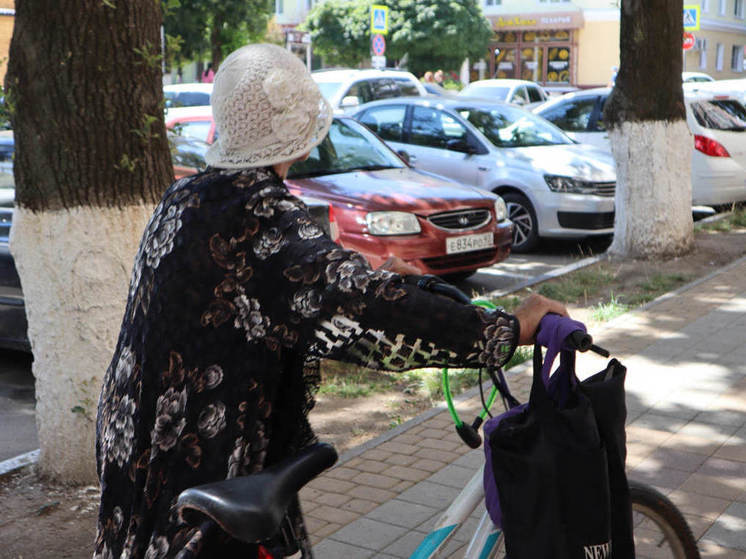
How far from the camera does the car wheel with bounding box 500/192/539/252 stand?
35.3ft

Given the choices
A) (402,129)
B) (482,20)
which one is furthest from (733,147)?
(482,20)

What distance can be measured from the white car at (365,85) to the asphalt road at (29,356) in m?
7.16

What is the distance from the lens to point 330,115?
217 cm

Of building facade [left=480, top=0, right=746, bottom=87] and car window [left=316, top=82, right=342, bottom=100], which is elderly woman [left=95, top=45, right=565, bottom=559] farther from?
building facade [left=480, top=0, right=746, bottom=87]

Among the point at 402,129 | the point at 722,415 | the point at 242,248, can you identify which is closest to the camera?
the point at 242,248

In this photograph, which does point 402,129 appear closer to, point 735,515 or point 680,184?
point 680,184

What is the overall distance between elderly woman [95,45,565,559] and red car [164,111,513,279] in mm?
5776

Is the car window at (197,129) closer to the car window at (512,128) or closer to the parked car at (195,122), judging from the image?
the parked car at (195,122)

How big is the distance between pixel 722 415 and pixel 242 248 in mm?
4010

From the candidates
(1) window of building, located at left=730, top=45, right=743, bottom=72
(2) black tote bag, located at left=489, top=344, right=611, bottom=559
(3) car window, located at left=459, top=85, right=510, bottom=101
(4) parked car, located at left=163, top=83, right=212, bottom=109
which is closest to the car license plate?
(2) black tote bag, located at left=489, top=344, right=611, bottom=559

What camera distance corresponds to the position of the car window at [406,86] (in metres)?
19.8

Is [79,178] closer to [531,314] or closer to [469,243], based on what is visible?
[531,314]

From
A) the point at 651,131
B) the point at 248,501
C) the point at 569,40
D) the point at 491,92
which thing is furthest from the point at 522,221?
the point at 569,40

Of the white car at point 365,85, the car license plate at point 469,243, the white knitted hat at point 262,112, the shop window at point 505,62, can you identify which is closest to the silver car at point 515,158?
the car license plate at point 469,243
